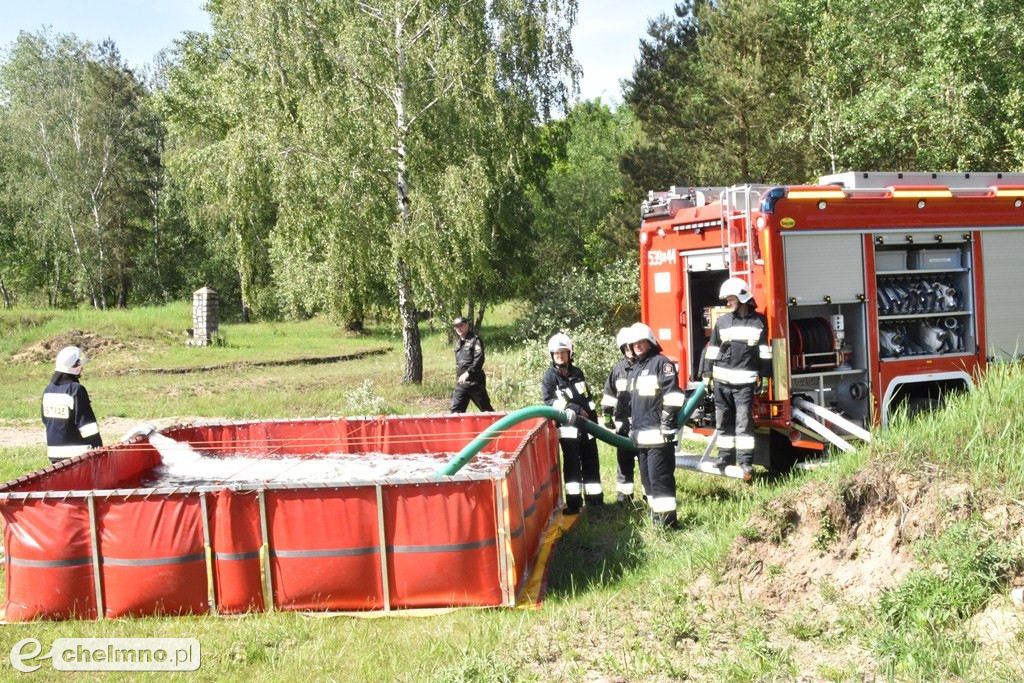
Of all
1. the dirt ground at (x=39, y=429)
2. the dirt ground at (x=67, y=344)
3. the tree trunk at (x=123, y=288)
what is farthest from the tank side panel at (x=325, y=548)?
the tree trunk at (x=123, y=288)

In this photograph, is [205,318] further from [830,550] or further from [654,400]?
[830,550]

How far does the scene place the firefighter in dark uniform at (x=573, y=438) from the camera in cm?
792

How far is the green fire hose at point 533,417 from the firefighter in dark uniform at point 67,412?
9.86 feet

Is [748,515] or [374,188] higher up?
[374,188]

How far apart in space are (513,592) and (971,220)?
6287mm

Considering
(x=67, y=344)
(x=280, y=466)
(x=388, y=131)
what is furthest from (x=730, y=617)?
(x=67, y=344)

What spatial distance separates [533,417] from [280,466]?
2428mm

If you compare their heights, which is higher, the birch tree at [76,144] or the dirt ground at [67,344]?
the birch tree at [76,144]

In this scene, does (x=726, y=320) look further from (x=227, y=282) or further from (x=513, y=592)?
(x=227, y=282)

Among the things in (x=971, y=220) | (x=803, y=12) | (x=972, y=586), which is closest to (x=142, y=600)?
(x=972, y=586)

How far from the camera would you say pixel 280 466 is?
27.5 feet

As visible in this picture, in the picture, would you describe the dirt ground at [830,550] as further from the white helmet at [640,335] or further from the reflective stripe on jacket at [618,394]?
the reflective stripe on jacket at [618,394]

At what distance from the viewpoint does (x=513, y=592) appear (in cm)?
567

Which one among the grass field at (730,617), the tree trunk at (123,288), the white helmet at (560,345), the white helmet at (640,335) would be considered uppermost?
the tree trunk at (123,288)
